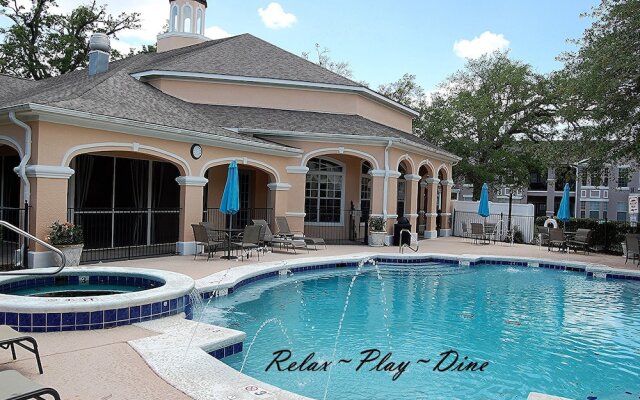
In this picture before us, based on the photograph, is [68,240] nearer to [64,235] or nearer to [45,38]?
[64,235]

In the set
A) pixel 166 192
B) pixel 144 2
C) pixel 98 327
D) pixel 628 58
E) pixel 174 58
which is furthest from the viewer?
pixel 144 2

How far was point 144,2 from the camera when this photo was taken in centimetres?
3372

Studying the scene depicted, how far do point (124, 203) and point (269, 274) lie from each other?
582 cm

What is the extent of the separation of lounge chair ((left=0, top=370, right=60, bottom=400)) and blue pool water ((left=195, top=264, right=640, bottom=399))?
8.91 feet

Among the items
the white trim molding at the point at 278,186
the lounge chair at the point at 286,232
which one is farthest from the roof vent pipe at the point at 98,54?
the lounge chair at the point at 286,232

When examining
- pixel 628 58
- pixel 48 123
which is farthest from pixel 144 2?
pixel 628 58

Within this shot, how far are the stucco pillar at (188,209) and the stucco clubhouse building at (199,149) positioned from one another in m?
0.04

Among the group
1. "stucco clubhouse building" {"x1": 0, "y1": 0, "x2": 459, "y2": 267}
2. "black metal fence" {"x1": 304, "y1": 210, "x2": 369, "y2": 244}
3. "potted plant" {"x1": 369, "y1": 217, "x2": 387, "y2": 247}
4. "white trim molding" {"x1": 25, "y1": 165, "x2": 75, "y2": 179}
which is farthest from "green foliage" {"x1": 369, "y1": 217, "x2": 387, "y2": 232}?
"white trim molding" {"x1": 25, "y1": 165, "x2": 75, "y2": 179}

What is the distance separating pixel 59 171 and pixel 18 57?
2598cm

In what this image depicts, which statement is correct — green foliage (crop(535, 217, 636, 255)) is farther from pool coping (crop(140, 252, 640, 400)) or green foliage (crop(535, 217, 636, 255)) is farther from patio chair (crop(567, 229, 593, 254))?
pool coping (crop(140, 252, 640, 400))

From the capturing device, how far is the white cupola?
85.5 ft

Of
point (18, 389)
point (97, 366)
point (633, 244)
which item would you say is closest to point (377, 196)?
point (633, 244)

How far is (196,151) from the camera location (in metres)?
13.9

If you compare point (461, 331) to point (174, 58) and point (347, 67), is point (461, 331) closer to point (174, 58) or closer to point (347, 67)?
point (174, 58)
